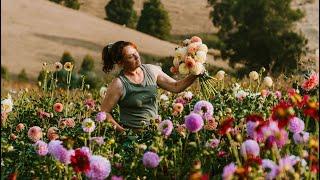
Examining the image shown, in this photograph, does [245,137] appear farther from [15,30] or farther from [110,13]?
[110,13]

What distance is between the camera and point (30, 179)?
12.0 feet

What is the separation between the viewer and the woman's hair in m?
4.64

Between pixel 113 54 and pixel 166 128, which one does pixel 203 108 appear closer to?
pixel 166 128

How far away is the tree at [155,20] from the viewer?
4006 cm

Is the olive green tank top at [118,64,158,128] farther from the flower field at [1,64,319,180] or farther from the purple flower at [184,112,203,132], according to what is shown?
the purple flower at [184,112,203,132]

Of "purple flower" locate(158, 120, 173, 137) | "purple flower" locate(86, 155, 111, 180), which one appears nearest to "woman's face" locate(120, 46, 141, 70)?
"purple flower" locate(158, 120, 173, 137)

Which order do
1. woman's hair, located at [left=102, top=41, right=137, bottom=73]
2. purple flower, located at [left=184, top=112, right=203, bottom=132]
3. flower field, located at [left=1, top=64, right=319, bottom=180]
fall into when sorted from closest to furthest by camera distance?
flower field, located at [left=1, top=64, right=319, bottom=180] → purple flower, located at [left=184, top=112, right=203, bottom=132] → woman's hair, located at [left=102, top=41, right=137, bottom=73]

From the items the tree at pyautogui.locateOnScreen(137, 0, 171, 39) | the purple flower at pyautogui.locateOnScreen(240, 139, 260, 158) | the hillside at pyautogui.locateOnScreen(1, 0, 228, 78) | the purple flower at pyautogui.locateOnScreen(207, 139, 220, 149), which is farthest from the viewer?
the tree at pyautogui.locateOnScreen(137, 0, 171, 39)

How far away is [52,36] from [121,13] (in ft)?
21.4

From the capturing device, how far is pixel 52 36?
135 ft

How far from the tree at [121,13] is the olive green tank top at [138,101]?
4051 cm

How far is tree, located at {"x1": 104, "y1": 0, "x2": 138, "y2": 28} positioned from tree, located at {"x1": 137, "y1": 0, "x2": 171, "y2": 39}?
1974 millimetres

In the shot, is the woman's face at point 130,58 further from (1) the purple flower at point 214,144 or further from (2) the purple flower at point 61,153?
(2) the purple flower at point 61,153

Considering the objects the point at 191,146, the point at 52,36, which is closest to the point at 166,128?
the point at 191,146
